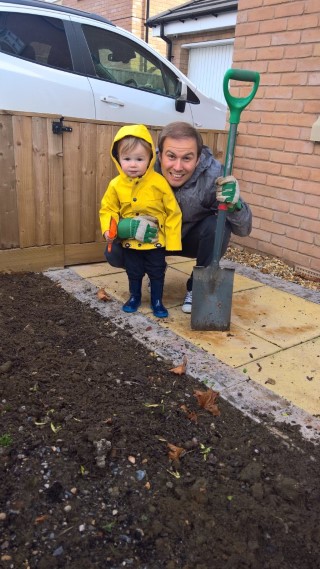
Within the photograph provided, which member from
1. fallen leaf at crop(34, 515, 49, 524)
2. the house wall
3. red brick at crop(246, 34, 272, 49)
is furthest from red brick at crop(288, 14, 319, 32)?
the house wall

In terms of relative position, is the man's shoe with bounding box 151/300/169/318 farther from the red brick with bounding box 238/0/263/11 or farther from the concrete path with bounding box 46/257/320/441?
the red brick with bounding box 238/0/263/11

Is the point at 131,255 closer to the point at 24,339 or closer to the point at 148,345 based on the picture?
the point at 148,345

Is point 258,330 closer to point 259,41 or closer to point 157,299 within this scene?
point 157,299

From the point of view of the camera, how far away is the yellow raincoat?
9.41 feet

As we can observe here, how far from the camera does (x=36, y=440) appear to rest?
1809 millimetres

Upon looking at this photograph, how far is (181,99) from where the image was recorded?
5.24m

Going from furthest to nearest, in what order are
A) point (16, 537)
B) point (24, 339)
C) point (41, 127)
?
point (41, 127)
point (24, 339)
point (16, 537)

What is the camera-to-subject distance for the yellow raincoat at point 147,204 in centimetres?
287

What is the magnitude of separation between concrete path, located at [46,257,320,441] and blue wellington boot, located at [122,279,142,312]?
0.05m

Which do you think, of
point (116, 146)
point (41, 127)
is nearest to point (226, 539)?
point (116, 146)

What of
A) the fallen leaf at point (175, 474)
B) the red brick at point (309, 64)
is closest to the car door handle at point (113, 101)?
the red brick at point (309, 64)

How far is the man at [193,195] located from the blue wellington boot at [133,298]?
0.17 meters

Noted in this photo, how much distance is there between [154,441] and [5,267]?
7.54 ft

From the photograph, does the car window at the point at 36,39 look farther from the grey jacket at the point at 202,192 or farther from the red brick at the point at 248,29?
the grey jacket at the point at 202,192
